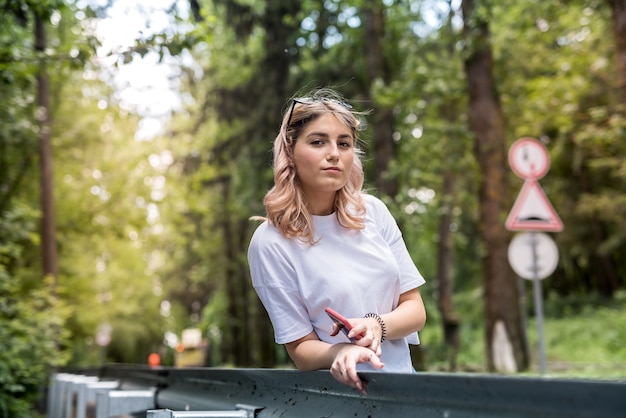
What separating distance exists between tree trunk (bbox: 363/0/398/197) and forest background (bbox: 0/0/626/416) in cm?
5

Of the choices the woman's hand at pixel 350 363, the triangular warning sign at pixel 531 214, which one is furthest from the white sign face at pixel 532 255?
the woman's hand at pixel 350 363

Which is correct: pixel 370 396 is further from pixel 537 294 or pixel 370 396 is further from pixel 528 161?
pixel 528 161

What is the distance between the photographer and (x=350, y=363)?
7.89ft

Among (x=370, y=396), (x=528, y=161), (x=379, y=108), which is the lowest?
(x=370, y=396)

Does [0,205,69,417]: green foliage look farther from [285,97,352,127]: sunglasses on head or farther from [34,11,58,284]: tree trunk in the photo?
[285,97,352,127]: sunglasses on head

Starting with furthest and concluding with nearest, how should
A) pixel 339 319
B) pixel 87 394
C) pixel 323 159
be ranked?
pixel 87 394 → pixel 323 159 → pixel 339 319

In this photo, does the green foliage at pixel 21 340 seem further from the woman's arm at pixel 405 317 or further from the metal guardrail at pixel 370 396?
the woman's arm at pixel 405 317

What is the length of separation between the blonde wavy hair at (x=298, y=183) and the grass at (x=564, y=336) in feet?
49.1

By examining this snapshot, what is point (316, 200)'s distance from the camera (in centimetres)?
318

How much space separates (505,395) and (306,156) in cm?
153

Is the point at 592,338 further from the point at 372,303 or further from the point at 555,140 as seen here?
the point at 372,303

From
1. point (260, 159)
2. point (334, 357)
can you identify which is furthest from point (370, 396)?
point (260, 159)

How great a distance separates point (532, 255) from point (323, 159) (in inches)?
342

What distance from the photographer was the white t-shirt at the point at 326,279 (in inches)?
116
